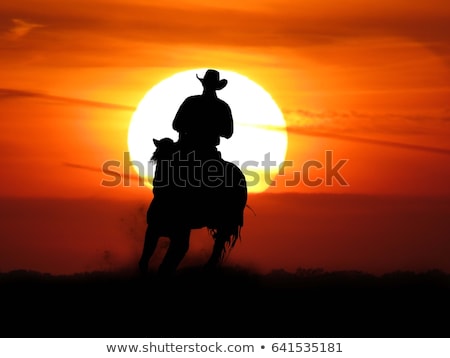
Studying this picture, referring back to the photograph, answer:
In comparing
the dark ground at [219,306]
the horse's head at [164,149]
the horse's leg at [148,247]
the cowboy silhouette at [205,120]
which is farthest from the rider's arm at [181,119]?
the dark ground at [219,306]

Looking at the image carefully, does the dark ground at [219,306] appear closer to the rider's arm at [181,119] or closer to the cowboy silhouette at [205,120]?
the cowboy silhouette at [205,120]

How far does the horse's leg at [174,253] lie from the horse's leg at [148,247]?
0.24 m

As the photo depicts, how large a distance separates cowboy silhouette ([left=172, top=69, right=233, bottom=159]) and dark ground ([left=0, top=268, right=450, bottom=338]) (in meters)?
2.07

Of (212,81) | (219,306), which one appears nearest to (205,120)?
(212,81)

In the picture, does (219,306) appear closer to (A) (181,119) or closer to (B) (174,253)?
(B) (174,253)

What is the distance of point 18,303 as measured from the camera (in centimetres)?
2919

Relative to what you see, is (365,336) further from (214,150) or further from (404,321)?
(214,150)

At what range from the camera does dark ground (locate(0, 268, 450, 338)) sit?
27.8 meters

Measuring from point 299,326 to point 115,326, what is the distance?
2778 mm

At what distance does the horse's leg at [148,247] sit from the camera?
28.6 meters

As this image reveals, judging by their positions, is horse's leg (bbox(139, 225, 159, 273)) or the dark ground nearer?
the dark ground

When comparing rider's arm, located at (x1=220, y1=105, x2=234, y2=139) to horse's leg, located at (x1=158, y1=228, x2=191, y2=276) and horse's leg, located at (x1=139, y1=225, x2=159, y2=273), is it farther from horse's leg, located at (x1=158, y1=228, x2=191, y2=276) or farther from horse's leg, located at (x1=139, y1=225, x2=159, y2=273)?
horse's leg, located at (x1=139, y1=225, x2=159, y2=273)

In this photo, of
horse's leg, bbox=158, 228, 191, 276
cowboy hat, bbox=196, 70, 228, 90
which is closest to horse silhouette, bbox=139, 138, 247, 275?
horse's leg, bbox=158, 228, 191, 276

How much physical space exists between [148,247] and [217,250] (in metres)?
1.13
